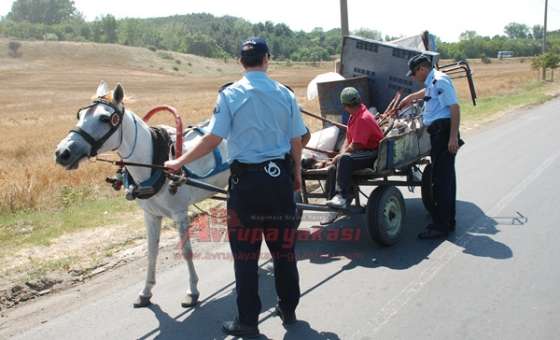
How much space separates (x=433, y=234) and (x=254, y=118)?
11.1 ft

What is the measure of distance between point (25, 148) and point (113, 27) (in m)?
143

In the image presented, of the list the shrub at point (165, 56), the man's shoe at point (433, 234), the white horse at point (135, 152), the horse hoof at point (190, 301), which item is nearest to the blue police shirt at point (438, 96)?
Answer: the man's shoe at point (433, 234)

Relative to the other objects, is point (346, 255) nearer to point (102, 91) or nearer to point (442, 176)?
point (442, 176)

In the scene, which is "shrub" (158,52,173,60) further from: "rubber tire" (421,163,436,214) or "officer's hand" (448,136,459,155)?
"officer's hand" (448,136,459,155)

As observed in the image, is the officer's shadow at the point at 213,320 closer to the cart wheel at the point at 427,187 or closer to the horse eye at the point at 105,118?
the horse eye at the point at 105,118

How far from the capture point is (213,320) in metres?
4.92

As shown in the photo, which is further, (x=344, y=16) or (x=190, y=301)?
(x=344, y=16)

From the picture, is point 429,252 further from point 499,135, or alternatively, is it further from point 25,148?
point 25,148

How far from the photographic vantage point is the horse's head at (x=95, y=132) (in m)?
4.40

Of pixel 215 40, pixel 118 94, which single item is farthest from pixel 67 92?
pixel 215 40

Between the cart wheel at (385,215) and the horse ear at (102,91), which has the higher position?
the horse ear at (102,91)

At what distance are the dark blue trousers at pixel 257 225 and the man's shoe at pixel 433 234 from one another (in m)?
2.60

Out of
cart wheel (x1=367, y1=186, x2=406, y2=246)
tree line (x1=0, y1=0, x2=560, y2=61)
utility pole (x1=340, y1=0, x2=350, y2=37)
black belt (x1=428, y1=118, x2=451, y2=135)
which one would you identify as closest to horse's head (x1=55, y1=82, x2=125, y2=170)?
cart wheel (x1=367, y1=186, x2=406, y2=246)

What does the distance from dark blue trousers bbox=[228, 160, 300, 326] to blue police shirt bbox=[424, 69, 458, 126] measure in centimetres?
299
